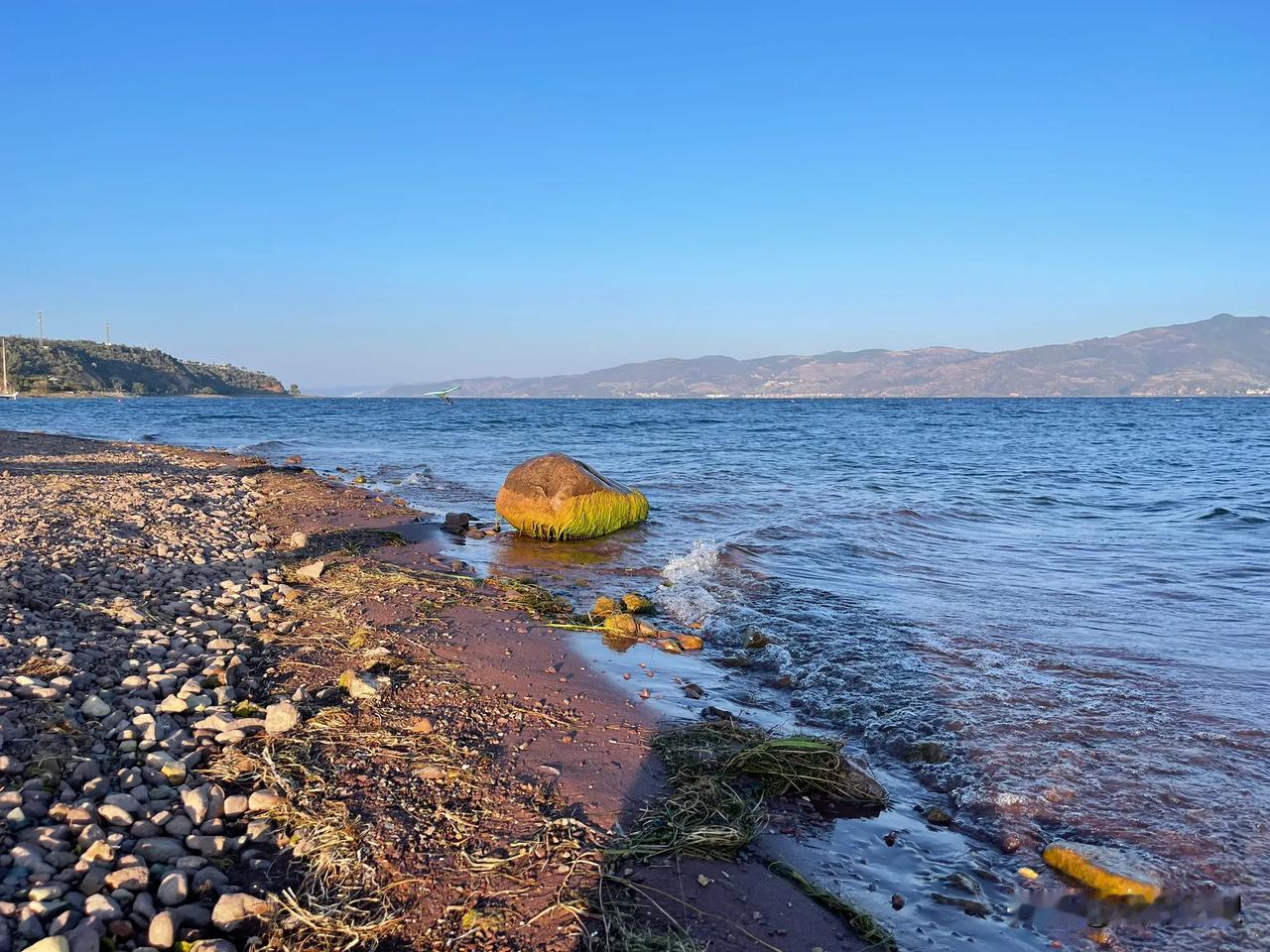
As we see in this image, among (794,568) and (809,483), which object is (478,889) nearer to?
(794,568)

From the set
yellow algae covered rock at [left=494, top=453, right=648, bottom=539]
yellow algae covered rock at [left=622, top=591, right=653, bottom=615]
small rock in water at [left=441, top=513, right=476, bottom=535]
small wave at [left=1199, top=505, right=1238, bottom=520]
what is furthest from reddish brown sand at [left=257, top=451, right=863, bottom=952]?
small wave at [left=1199, top=505, right=1238, bottom=520]

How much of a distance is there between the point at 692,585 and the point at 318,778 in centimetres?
574

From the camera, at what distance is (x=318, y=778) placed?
3672mm

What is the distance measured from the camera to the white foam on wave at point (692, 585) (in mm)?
7992

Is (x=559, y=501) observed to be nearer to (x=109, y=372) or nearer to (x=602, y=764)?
(x=602, y=764)

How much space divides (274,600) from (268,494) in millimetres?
8320

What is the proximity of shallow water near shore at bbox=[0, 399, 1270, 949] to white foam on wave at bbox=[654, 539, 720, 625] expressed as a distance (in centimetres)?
4

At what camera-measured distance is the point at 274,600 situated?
6.85 m

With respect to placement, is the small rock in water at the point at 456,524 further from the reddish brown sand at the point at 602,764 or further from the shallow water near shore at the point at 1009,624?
the reddish brown sand at the point at 602,764

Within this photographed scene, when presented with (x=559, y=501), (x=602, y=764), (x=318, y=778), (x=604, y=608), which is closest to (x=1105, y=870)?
(x=602, y=764)

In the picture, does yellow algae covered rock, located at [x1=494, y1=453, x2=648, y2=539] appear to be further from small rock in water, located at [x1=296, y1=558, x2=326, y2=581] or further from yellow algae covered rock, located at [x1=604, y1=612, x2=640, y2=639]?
yellow algae covered rock, located at [x1=604, y1=612, x2=640, y2=639]

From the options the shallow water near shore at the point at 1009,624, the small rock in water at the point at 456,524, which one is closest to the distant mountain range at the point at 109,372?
the shallow water near shore at the point at 1009,624

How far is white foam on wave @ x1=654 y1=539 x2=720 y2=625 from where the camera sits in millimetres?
7992

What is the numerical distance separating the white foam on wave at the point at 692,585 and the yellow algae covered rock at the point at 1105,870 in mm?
4338
